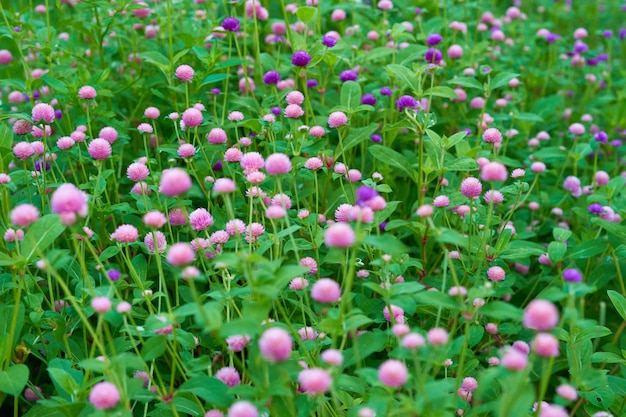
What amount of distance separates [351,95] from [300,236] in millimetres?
544

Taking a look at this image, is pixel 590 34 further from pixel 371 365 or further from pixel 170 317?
pixel 170 317

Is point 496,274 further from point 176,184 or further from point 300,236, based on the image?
point 176,184

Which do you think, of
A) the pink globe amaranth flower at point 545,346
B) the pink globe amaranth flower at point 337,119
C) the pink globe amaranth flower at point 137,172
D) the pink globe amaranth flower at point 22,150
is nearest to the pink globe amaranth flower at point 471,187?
the pink globe amaranth flower at point 337,119

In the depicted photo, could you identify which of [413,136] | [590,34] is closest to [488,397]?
[413,136]

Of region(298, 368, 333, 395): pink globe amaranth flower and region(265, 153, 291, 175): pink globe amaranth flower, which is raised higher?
region(265, 153, 291, 175): pink globe amaranth flower

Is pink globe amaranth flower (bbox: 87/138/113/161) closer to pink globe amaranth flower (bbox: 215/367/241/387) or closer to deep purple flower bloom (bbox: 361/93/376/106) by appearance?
pink globe amaranth flower (bbox: 215/367/241/387)

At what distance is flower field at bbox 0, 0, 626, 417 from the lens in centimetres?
144

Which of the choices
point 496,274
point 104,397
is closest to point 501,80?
point 496,274

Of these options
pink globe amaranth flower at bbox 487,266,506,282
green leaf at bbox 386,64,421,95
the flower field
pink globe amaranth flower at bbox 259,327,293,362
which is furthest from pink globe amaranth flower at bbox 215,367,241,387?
green leaf at bbox 386,64,421,95

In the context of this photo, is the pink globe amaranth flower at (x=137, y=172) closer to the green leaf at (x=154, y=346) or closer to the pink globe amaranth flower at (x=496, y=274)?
the green leaf at (x=154, y=346)

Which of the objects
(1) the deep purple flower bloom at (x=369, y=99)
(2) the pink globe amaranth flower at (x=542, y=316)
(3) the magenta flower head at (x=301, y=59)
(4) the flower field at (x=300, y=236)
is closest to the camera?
(2) the pink globe amaranth flower at (x=542, y=316)

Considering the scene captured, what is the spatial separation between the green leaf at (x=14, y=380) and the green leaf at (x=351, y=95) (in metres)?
1.35

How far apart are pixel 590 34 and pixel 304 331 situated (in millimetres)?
4234

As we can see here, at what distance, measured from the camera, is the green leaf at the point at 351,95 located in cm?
246
